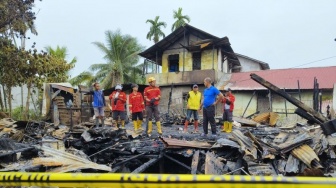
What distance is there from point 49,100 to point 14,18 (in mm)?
5723

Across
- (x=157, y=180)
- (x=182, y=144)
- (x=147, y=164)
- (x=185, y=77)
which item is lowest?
(x=147, y=164)

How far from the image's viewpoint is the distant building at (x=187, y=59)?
78.4 feet

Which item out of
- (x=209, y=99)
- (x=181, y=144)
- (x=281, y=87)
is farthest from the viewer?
(x=281, y=87)

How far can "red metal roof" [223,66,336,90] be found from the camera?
2180 cm

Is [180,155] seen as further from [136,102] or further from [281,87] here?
[281,87]

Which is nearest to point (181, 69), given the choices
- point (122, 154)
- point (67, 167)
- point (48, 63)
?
point (48, 63)

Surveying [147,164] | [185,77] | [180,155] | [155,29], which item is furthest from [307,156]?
[155,29]

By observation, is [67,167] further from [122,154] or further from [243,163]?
[243,163]

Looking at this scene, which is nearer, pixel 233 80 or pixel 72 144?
pixel 72 144

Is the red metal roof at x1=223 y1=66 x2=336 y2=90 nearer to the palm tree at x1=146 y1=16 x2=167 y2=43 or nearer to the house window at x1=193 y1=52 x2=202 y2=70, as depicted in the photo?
the house window at x1=193 y1=52 x2=202 y2=70

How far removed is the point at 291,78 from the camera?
76.1 ft

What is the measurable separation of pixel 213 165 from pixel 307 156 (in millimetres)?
2068

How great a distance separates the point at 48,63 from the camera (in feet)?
40.5

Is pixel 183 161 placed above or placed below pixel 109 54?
below
